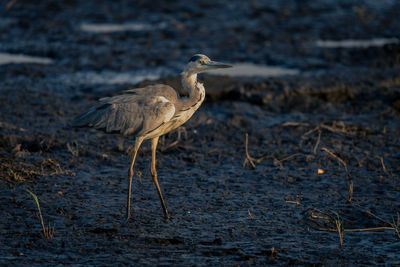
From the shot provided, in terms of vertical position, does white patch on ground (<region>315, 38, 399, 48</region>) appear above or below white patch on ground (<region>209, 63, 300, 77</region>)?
above

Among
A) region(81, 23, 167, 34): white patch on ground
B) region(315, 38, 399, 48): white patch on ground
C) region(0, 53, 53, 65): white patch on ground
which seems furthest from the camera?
region(81, 23, 167, 34): white patch on ground

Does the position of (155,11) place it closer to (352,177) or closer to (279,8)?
(279,8)

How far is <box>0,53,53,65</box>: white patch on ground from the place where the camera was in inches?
450

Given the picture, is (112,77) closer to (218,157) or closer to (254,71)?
(254,71)

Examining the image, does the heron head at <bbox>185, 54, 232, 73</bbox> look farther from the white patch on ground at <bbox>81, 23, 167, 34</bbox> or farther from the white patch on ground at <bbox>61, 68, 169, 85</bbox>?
the white patch on ground at <bbox>81, 23, 167, 34</bbox>

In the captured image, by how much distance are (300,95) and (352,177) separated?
9.71ft

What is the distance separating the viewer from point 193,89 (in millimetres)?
6039

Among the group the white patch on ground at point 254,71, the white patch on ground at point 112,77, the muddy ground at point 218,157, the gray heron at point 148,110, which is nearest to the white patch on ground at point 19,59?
the muddy ground at point 218,157

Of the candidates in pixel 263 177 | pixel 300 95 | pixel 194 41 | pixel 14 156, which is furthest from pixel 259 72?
pixel 14 156

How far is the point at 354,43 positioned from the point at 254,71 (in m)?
3.00

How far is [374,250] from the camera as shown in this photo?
17.0 ft

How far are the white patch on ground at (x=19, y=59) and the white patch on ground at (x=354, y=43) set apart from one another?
18.5 ft

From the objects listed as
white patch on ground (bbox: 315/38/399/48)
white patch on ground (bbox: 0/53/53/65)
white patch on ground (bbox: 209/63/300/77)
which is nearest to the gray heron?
white patch on ground (bbox: 209/63/300/77)

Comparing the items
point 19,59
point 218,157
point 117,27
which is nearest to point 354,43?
point 117,27
